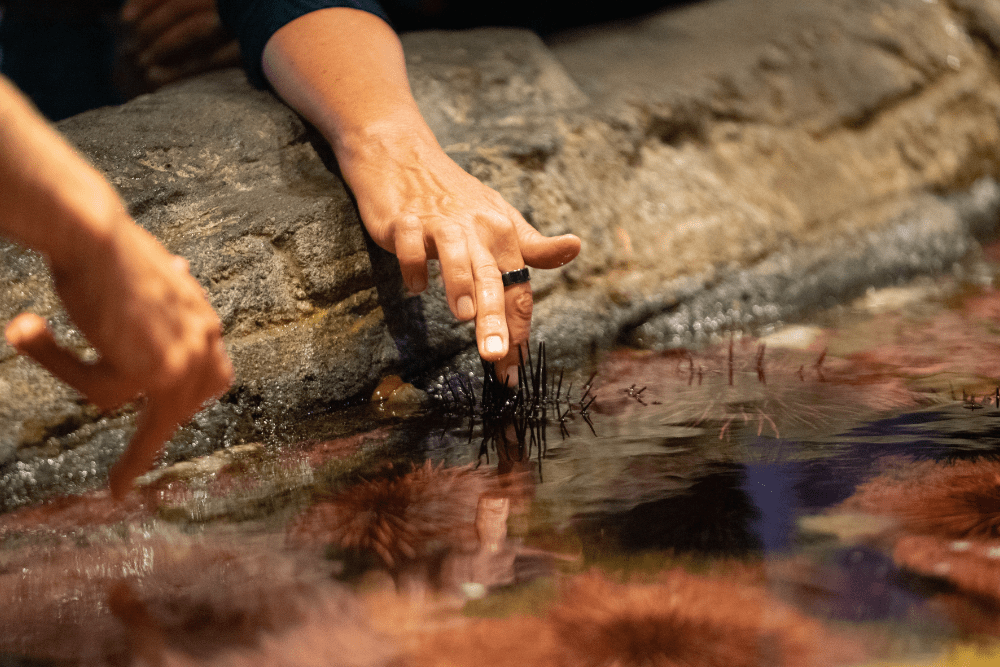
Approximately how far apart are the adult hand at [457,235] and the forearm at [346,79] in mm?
53

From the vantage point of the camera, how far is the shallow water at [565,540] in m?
0.96

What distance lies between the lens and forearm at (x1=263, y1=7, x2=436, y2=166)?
2.07m

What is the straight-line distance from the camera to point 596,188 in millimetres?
2643

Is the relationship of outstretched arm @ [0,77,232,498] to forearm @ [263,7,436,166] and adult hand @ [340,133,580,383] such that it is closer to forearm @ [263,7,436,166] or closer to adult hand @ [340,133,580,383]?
adult hand @ [340,133,580,383]

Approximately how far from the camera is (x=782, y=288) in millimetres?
2791

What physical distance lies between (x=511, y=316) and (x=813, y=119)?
2.30 metres

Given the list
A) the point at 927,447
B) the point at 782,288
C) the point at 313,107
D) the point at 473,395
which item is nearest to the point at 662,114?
the point at 782,288

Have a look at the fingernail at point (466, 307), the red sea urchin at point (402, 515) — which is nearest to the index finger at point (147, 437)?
the red sea urchin at point (402, 515)

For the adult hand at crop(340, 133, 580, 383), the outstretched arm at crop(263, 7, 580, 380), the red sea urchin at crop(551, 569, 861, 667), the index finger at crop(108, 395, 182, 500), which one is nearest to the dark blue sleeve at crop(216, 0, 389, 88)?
the outstretched arm at crop(263, 7, 580, 380)

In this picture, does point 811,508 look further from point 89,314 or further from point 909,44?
point 909,44

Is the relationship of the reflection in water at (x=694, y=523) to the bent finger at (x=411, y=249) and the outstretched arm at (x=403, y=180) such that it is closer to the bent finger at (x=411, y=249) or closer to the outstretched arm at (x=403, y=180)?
the outstretched arm at (x=403, y=180)

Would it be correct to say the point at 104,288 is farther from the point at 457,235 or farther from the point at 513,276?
the point at 513,276

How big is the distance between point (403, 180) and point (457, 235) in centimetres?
35

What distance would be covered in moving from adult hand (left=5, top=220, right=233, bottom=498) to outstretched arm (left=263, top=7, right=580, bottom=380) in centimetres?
70
